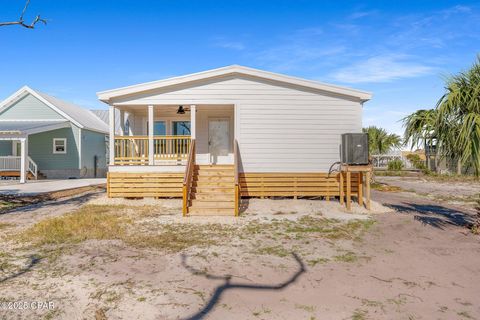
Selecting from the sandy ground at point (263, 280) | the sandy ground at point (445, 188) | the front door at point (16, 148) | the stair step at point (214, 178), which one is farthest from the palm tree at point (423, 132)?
the front door at point (16, 148)

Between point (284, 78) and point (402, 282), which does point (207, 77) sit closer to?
point (284, 78)

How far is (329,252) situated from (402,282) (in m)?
1.37

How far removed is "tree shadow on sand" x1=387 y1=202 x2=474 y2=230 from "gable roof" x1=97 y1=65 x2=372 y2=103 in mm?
3870

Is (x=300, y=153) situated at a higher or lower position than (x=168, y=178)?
higher

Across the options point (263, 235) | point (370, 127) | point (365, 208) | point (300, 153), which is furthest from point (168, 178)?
point (370, 127)

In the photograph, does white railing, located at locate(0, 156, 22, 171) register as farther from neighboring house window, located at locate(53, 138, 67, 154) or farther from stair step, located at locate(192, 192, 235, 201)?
stair step, located at locate(192, 192, 235, 201)

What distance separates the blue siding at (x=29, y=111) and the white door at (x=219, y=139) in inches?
551

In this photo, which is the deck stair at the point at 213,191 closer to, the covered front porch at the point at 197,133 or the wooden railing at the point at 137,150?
the wooden railing at the point at 137,150

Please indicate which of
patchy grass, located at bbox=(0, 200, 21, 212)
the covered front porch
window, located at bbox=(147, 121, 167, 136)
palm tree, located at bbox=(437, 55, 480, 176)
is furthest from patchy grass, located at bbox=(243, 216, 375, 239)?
window, located at bbox=(147, 121, 167, 136)

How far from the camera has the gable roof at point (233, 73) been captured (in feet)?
34.3

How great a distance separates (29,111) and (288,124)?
1970cm

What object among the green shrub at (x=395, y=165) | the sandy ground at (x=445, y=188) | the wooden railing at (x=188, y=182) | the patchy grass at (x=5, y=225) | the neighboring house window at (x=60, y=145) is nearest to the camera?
the patchy grass at (x=5, y=225)

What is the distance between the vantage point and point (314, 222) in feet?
24.7

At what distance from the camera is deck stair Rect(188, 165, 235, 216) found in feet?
27.9
